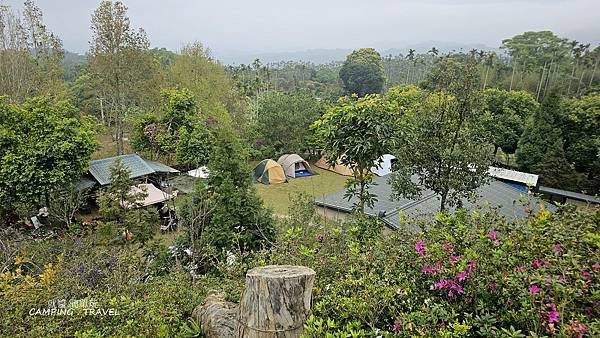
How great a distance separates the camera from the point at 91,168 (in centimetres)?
1151

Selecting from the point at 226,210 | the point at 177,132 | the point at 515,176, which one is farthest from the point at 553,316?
the point at 515,176

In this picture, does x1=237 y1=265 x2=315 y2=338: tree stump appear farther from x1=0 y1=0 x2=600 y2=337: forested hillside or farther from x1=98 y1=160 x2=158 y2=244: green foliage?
x1=98 y1=160 x2=158 y2=244: green foliage

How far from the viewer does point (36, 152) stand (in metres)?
9.16

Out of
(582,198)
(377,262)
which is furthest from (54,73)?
(582,198)

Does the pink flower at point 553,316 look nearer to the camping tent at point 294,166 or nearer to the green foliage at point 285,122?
the camping tent at point 294,166

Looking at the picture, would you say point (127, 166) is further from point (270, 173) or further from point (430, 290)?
point (430, 290)

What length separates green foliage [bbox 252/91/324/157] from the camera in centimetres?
1761

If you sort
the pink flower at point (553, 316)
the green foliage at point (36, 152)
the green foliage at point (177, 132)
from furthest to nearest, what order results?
the green foliage at point (177, 132) → the green foliage at point (36, 152) → the pink flower at point (553, 316)

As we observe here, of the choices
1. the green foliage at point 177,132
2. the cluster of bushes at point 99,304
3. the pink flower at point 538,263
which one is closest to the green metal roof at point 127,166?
the green foliage at point 177,132

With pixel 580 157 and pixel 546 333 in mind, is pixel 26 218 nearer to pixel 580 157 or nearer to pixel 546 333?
pixel 546 333

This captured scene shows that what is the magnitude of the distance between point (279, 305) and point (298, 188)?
12747 millimetres

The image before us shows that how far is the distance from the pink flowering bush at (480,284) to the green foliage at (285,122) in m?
15.1

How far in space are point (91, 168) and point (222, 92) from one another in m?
7.56

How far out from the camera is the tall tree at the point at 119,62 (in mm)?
13273
